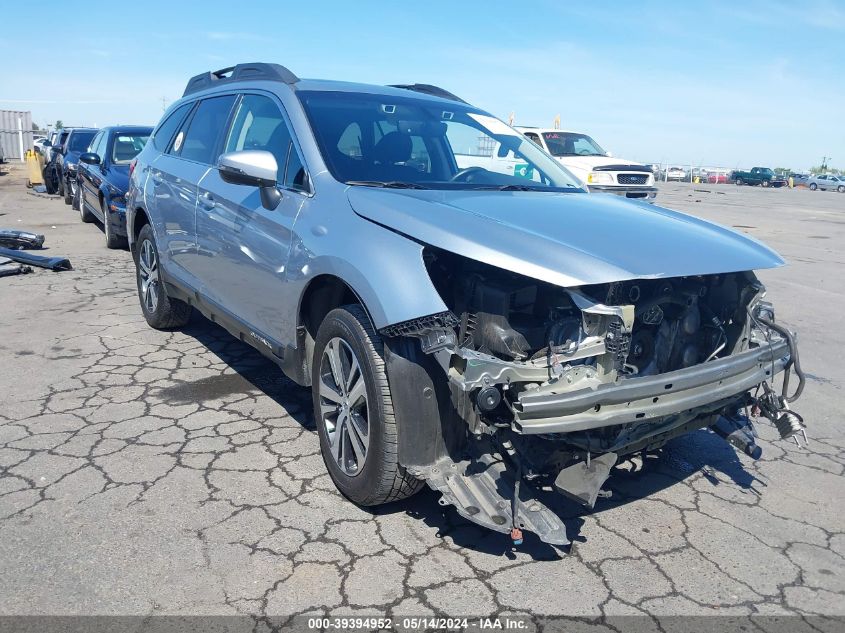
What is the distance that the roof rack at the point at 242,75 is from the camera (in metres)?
4.21

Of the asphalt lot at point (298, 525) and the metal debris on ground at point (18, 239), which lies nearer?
the asphalt lot at point (298, 525)

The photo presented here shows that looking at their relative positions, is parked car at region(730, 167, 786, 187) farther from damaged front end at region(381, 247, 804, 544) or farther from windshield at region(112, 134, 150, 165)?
damaged front end at region(381, 247, 804, 544)

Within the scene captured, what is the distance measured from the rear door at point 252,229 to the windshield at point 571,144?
1354 centimetres

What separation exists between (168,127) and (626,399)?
188 inches

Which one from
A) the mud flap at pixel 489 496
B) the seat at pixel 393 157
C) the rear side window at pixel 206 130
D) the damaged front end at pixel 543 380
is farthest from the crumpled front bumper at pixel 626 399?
the rear side window at pixel 206 130

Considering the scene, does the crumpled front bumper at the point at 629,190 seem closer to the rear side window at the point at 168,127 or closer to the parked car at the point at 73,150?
the parked car at the point at 73,150

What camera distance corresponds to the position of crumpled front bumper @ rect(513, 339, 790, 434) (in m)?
2.56

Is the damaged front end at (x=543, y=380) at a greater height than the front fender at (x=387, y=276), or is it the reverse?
the front fender at (x=387, y=276)

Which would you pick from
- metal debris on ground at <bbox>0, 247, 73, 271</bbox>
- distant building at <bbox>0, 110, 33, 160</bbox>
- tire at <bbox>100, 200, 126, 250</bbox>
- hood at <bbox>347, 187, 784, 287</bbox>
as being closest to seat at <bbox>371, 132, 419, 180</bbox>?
hood at <bbox>347, 187, 784, 287</bbox>

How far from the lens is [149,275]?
20.0 feet

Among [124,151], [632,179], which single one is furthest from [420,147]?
[632,179]

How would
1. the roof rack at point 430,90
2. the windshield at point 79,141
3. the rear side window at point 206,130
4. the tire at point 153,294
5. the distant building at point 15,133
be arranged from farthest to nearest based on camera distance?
the distant building at point 15,133
the windshield at point 79,141
the tire at point 153,294
the roof rack at point 430,90
the rear side window at point 206,130

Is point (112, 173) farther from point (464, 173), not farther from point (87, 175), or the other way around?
point (464, 173)

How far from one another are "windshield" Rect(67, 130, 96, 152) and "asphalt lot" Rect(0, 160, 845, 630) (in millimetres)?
12449
